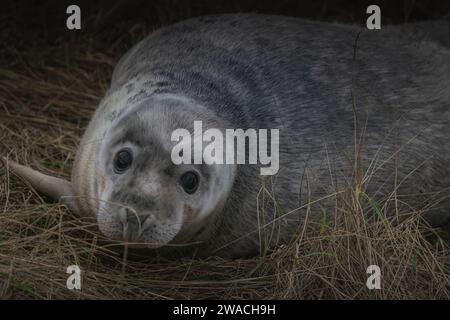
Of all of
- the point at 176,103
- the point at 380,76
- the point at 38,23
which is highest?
the point at 38,23

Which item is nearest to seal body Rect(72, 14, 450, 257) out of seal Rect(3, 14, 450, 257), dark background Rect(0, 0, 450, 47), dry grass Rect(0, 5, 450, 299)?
seal Rect(3, 14, 450, 257)

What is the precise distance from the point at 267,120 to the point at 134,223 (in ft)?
3.56

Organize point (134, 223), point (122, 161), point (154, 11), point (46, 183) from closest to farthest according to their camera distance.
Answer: point (134, 223) → point (122, 161) → point (46, 183) → point (154, 11)

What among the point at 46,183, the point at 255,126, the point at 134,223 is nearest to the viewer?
the point at 134,223

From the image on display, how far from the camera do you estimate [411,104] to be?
15.5 feet

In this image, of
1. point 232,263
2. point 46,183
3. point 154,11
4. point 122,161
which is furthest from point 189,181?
point 154,11

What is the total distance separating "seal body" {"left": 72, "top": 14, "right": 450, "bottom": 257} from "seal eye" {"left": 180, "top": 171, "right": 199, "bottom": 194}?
0.03m

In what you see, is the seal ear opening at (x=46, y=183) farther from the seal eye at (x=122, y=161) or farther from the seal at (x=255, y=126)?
the seal eye at (x=122, y=161)

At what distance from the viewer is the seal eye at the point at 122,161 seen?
3.76 metres

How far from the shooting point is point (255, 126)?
4.35 meters

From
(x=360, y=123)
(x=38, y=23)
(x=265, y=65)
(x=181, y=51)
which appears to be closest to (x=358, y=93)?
(x=360, y=123)

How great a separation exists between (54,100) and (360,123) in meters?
2.09

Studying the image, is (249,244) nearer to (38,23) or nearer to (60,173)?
(60,173)

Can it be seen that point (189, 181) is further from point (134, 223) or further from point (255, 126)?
point (255, 126)
